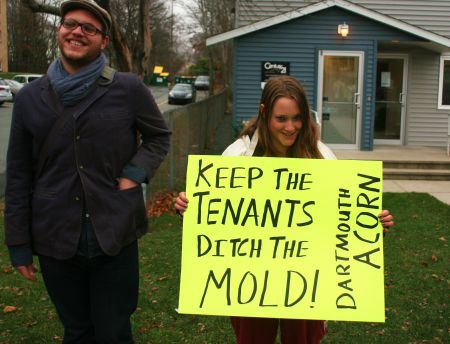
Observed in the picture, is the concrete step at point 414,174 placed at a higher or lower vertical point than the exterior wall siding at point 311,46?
lower

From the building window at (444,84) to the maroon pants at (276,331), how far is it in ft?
39.8

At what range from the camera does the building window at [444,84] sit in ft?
44.0

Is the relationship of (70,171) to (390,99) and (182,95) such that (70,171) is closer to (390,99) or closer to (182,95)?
(390,99)

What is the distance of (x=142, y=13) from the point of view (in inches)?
347

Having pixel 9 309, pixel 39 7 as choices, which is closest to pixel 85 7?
pixel 9 309

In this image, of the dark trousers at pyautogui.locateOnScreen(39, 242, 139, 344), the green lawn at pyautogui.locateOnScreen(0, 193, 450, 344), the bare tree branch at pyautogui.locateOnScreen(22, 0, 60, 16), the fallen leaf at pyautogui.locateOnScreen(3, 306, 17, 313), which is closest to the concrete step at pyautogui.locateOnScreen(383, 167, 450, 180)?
the green lawn at pyautogui.locateOnScreen(0, 193, 450, 344)

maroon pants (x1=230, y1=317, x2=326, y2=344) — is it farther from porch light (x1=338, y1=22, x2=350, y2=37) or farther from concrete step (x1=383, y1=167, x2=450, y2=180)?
porch light (x1=338, y1=22, x2=350, y2=37)

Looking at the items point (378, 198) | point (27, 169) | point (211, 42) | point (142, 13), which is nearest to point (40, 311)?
point (27, 169)

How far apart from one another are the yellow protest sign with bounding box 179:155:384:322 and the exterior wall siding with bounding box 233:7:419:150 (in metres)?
9.96

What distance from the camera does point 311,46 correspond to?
12.4 metres

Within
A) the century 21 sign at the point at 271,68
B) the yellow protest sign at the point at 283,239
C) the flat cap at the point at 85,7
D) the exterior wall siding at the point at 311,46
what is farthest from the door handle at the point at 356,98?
the flat cap at the point at 85,7

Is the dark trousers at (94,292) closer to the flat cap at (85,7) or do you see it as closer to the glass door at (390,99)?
the flat cap at (85,7)

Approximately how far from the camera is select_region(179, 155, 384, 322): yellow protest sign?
8.15 feet

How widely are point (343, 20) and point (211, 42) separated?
3058 millimetres
